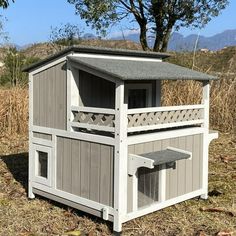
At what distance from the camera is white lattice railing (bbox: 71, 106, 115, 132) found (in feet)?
12.8

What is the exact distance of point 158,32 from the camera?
1477 centimetres

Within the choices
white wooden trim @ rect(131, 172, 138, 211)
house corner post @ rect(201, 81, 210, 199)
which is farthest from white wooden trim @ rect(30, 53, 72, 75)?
house corner post @ rect(201, 81, 210, 199)

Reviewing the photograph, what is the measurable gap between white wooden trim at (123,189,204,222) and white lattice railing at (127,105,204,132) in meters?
0.76

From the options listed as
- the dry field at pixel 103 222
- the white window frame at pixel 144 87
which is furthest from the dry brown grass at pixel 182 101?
the white window frame at pixel 144 87

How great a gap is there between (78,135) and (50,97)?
60 centimetres

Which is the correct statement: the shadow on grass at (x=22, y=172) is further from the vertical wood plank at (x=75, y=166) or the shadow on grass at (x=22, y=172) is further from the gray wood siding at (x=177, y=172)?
the gray wood siding at (x=177, y=172)

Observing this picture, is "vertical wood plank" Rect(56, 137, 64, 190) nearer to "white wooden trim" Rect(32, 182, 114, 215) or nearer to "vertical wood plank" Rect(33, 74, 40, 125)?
"white wooden trim" Rect(32, 182, 114, 215)

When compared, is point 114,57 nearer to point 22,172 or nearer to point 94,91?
point 94,91

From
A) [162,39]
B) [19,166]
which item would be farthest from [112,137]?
[162,39]

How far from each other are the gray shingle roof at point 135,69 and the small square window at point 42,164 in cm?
118

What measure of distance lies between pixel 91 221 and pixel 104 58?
162 centimetres

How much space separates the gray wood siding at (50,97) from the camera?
436 cm

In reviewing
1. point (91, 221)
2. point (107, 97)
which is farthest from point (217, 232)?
point (107, 97)

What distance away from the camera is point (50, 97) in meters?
4.51
